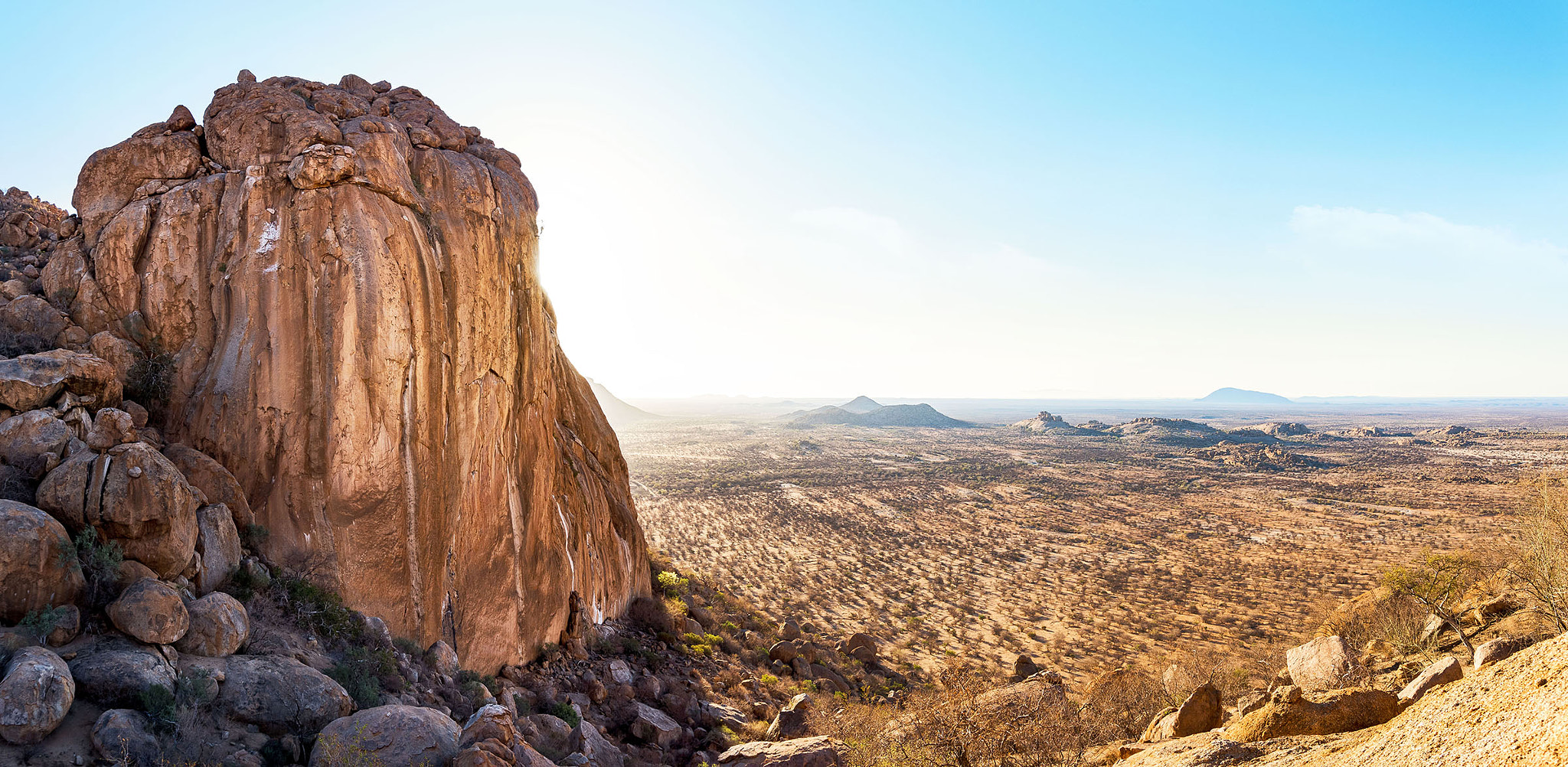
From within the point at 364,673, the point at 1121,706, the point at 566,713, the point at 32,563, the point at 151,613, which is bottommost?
the point at 1121,706

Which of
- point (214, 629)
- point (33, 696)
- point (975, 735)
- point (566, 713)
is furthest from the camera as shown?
point (566, 713)

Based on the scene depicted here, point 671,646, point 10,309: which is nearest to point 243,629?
point 10,309

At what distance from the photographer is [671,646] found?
18359 mm

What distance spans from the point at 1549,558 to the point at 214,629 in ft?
81.3

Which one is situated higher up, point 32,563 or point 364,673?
point 32,563

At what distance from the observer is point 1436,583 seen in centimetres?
1531

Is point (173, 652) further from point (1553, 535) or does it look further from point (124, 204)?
point (1553, 535)

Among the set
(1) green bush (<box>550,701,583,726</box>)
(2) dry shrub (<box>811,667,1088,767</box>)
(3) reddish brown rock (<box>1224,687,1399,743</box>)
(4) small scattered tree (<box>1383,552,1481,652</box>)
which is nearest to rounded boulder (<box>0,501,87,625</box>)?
(1) green bush (<box>550,701,583,726</box>)

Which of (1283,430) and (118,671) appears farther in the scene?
(1283,430)

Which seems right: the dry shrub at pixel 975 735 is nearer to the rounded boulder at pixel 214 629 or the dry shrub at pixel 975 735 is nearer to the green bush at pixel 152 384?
the rounded boulder at pixel 214 629

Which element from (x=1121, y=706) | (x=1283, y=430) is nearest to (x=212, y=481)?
(x=1121, y=706)

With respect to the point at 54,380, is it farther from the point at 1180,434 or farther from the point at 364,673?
the point at 1180,434

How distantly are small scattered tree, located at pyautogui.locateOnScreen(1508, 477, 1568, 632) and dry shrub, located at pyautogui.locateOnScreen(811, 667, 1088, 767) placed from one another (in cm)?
1042

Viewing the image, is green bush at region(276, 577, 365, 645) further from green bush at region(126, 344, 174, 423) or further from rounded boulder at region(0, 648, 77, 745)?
green bush at region(126, 344, 174, 423)
